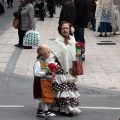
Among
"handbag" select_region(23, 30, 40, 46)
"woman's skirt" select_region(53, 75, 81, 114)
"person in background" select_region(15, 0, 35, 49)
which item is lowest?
"handbag" select_region(23, 30, 40, 46)

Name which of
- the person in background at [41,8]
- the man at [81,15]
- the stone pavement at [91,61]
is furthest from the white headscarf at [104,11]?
the person in background at [41,8]

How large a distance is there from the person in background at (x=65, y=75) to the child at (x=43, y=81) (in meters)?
0.24

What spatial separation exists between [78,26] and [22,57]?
196cm

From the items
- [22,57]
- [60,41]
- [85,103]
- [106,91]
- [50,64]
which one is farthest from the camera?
[22,57]

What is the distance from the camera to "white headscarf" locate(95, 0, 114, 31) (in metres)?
19.5

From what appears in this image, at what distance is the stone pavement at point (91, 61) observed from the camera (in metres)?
11.1

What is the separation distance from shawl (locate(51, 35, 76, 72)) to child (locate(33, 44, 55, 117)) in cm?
34

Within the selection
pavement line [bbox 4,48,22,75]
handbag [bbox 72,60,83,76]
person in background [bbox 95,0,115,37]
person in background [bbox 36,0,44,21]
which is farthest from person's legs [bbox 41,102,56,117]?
person in background [bbox 36,0,44,21]

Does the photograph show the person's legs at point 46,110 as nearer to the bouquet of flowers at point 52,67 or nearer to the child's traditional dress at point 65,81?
the child's traditional dress at point 65,81

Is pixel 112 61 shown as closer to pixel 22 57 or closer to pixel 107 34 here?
pixel 22 57

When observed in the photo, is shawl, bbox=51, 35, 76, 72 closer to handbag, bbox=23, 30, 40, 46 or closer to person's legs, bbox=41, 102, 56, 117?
person's legs, bbox=41, 102, 56, 117

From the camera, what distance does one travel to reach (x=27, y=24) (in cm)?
1600

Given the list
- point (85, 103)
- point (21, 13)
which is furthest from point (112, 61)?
point (85, 103)

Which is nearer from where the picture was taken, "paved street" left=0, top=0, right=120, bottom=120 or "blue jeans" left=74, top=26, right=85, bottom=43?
"paved street" left=0, top=0, right=120, bottom=120
